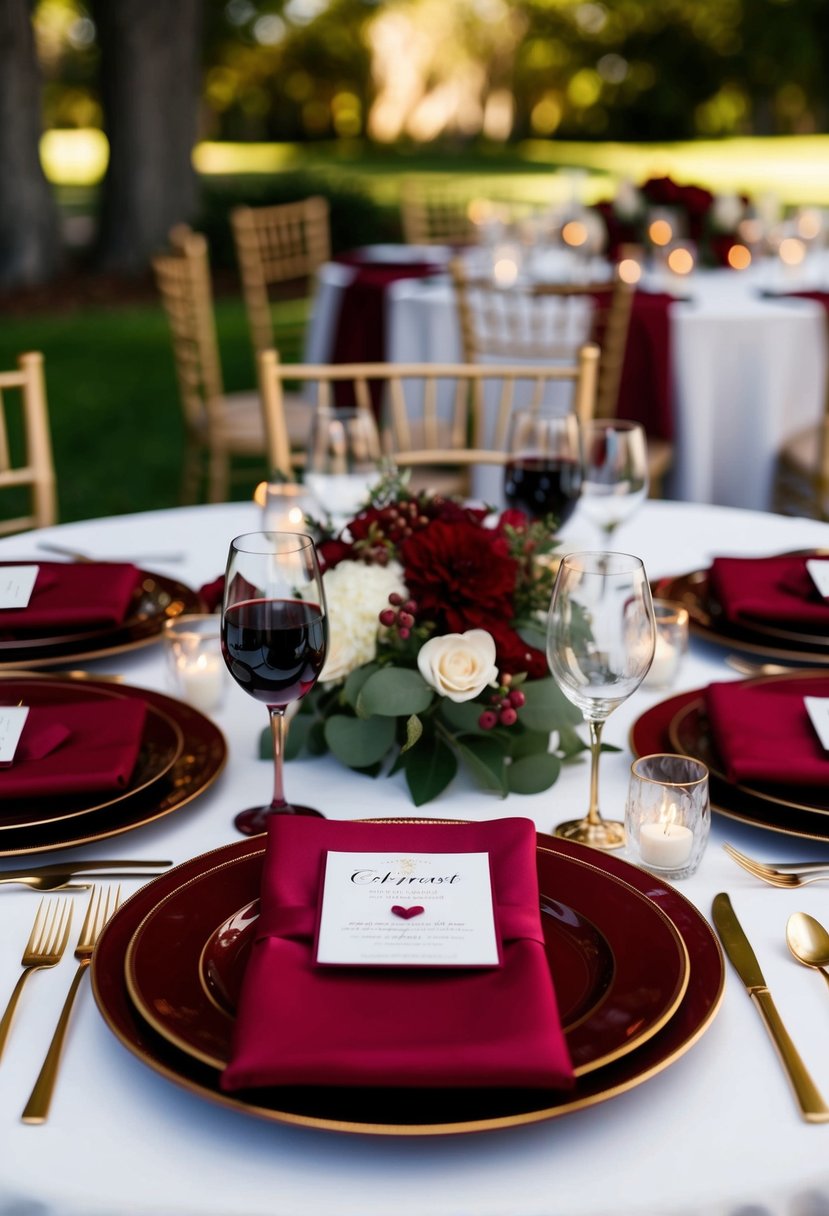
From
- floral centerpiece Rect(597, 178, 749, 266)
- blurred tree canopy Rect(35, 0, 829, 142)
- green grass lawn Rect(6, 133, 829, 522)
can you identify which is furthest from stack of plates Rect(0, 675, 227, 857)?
blurred tree canopy Rect(35, 0, 829, 142)

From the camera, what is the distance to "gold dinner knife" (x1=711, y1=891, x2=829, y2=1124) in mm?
761

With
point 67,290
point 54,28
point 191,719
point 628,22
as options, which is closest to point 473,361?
point 191,719

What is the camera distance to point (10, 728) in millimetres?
1155

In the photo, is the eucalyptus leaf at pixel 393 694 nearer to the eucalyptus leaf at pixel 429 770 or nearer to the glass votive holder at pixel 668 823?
the eucalyptus leaf at pixel 429 770

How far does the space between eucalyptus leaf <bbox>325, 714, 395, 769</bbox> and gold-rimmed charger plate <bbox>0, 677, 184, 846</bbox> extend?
15cm

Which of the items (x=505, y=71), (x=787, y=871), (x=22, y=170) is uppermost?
(x=505, y=71)

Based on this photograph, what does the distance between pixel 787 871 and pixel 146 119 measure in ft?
35.7

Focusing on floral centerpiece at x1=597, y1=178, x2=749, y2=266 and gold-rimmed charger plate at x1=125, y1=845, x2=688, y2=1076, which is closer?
Answer: gold-rimmed charger plate at x1=125, y1=845, x2=688, y2=1076

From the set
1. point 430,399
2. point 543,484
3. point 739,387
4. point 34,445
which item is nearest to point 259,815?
point 543,484

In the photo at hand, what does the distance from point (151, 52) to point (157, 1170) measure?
11.1 m

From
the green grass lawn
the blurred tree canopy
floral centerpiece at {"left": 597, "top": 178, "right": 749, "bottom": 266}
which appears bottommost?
the green grass lawn

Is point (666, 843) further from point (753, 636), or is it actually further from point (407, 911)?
point (753, 636)

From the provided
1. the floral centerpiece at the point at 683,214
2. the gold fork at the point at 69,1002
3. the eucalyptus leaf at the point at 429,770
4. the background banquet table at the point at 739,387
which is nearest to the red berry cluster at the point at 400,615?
the eucalyptus leaf at the point at 429,770

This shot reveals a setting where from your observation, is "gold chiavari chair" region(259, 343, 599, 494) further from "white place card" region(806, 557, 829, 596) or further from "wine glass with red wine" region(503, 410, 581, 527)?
"white place card" region(806, 557, 829, 596)
